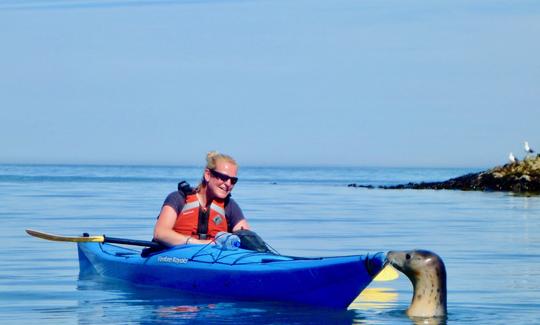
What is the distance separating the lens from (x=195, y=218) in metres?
11.9

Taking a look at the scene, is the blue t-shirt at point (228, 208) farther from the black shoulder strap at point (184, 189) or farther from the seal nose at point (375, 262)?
the seal nose at point (375, 262)

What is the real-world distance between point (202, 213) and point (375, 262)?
2542mm

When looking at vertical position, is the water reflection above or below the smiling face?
below

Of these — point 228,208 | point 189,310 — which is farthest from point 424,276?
point 228,208

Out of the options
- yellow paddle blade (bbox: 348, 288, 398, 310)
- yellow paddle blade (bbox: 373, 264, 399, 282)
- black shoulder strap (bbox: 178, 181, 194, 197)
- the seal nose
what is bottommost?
yellow paddle blade (bbox: 348, 288, 398, 310)

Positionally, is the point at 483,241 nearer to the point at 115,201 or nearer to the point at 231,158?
the point at 231,158

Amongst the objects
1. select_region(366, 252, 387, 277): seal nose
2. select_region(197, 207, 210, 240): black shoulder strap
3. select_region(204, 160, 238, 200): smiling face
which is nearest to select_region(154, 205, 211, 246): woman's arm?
select_region(197, 207, 210, 240): black shoulder strap

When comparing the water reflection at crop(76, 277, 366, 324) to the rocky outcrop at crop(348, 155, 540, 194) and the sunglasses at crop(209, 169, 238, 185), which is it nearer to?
the sunglasses at crop(209, 169, 238, 185)

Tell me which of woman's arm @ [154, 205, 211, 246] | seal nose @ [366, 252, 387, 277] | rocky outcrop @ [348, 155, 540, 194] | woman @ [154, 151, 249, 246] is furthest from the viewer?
rocky outcrop @ [348, 155, 540, 194]

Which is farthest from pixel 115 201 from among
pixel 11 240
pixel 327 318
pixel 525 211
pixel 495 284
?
pixel 327 318

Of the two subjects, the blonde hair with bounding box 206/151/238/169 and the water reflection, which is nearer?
the water reflection

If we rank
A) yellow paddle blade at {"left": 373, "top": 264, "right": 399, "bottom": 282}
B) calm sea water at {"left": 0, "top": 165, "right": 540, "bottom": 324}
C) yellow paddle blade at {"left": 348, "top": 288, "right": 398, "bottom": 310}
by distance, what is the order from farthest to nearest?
1. yellow paddle blade at {"left": 348, "top": 288, "right": 398, "bottom": 310}
2. yellow paddle blade at {"left": 373, "top": 264, "right": 399, "bottom": 282}
3. calm sea water at {"left": 0, "top": 165, "right": 540, "bottom": 324}

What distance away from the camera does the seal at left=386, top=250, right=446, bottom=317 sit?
9906 mm

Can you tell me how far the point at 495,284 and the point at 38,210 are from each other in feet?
54.8
